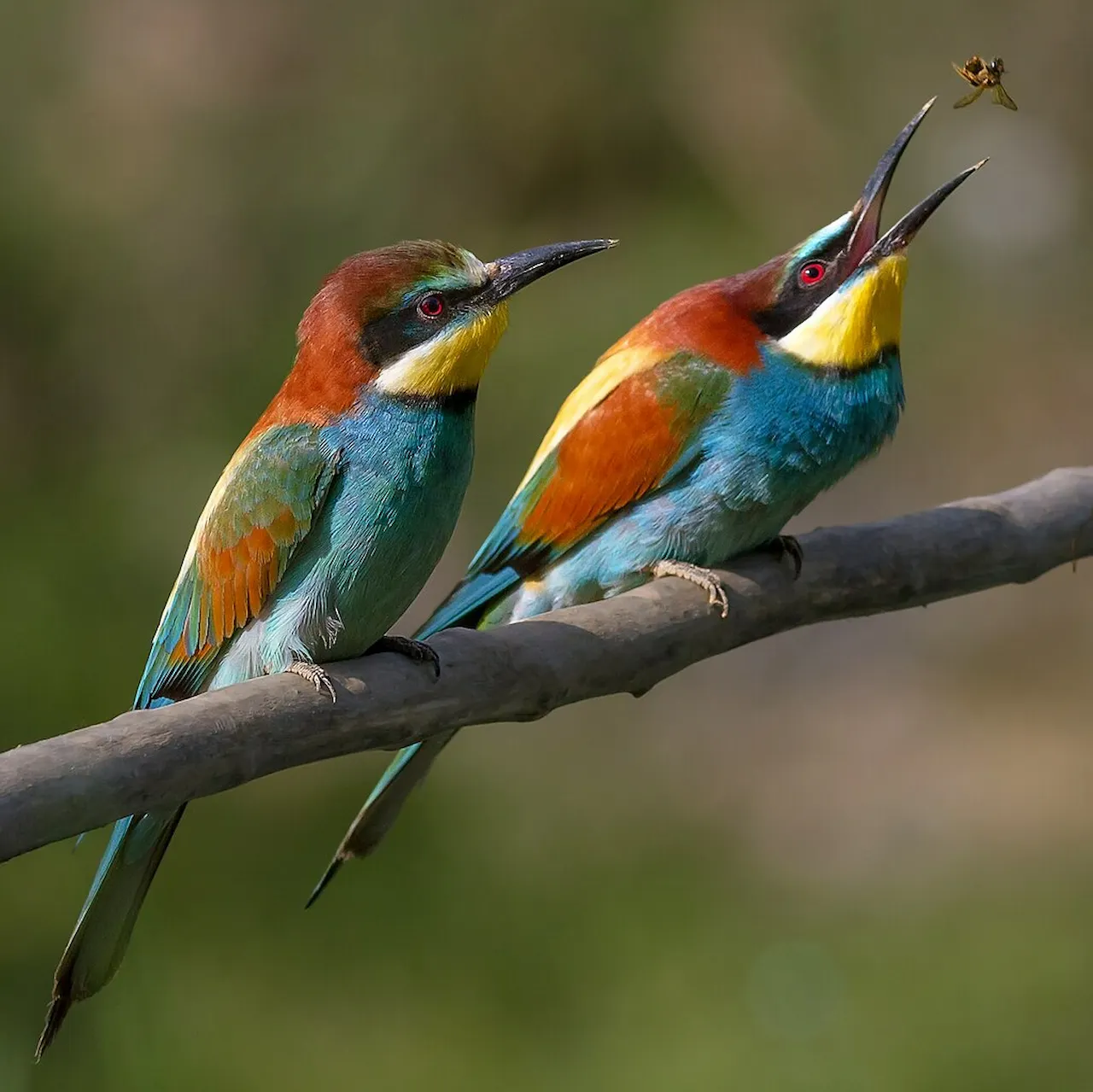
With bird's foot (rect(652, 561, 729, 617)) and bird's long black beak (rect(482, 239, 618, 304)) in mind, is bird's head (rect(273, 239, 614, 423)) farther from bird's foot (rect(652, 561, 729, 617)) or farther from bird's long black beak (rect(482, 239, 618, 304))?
bird's foot (rect(652, 561, 729, 617))

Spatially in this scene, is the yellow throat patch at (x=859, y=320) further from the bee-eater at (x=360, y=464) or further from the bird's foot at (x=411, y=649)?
the bird's foot at (x=411, y=649)

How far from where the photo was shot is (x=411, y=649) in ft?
5.29

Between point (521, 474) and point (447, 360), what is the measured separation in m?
2.38

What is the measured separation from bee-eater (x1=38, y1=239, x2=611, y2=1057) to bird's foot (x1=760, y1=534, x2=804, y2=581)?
474 mm

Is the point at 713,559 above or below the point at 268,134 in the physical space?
below

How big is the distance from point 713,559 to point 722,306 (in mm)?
370

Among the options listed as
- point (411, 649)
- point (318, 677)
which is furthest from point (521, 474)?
point (318, 677)

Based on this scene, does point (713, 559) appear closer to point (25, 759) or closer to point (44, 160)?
point (25, 759)

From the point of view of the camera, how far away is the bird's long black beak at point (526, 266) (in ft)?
5.79

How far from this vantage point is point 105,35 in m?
4.49

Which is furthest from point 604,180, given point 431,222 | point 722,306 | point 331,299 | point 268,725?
point 268,725

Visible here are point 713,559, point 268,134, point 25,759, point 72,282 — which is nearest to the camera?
point 25,759

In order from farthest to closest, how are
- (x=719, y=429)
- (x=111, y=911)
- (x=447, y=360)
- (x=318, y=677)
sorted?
(x=719, y=429) < (x=447, y=360) < (x=111, y=911) < (x=318, y=677)

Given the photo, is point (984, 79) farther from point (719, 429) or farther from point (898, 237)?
point (719, 429)
